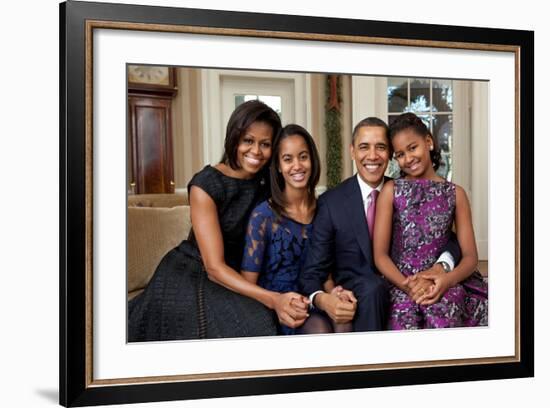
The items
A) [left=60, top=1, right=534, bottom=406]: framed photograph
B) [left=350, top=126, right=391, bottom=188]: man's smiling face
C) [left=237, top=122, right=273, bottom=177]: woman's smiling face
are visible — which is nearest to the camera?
[left=60, top=1, right=534, bottom=406]: framed photograph

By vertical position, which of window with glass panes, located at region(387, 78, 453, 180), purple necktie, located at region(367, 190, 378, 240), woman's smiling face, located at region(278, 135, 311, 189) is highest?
window with glass panes, located at region(387, 78, 453, 180)

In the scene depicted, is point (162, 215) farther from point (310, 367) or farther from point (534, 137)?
point (534, 137)

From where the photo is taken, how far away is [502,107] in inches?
103

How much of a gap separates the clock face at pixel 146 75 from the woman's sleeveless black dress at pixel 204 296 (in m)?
0.29

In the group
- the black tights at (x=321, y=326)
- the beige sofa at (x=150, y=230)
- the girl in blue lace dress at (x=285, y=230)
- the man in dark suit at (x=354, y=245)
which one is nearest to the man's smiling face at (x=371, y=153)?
the man in dark suit at (x=354, y=245)

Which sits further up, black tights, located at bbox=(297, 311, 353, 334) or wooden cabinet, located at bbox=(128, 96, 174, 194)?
wooden cabinet, located at bbox=(128, 96, 174, 194)

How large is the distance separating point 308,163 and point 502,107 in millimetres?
726

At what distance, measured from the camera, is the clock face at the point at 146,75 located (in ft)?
7.46

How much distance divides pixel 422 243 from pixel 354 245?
24 cm

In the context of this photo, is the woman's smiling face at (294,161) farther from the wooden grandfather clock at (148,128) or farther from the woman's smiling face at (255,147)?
the wooden grandfather clock at (148,128)

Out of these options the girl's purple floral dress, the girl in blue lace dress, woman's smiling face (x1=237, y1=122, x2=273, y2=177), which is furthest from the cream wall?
the girl's purple floral dress

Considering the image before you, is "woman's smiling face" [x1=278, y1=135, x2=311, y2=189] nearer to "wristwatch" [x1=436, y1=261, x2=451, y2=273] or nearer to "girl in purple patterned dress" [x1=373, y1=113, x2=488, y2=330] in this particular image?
"girl in purple patterned dress" [x1=373, y1=113, x2=488, y2=330]

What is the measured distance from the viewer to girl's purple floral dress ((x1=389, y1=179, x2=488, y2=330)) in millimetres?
2506

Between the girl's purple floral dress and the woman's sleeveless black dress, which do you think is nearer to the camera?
the woman's sleeveless black dress
